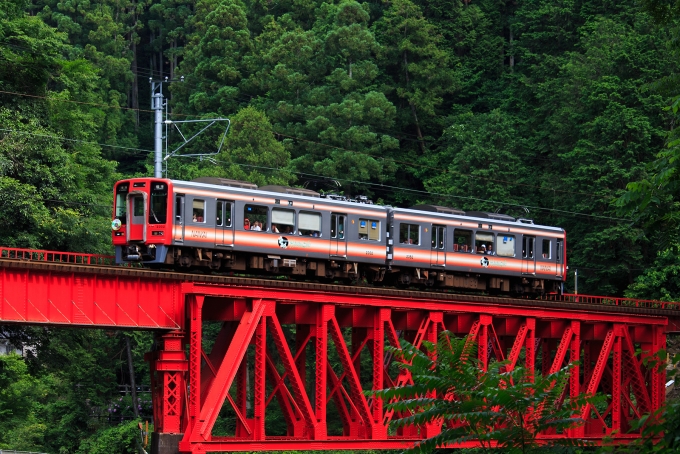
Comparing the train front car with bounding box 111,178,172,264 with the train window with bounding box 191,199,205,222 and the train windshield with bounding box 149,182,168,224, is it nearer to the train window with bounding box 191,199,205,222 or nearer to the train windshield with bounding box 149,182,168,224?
the train windshield with bounding box 149,182,168,224

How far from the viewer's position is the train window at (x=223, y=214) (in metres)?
41.2

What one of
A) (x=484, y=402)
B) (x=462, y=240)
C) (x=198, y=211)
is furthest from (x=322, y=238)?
(x=484, y=402)

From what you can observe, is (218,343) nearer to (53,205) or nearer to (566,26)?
→ (53,205)

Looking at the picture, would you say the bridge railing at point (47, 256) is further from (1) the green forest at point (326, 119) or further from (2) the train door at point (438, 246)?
(2) the train door at point (438, 246)

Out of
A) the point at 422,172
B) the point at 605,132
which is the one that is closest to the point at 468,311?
the point at 605,132

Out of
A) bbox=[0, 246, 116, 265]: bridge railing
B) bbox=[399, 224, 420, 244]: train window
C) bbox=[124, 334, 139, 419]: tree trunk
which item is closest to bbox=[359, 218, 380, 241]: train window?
bbox=[399, 224, 420, 244]: train window

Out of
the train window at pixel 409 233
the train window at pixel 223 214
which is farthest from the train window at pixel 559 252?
the train window at pixel 223 214

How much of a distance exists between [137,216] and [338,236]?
7.86 m

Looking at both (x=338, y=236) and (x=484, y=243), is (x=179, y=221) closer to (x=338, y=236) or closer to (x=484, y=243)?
(x=338, y=236)

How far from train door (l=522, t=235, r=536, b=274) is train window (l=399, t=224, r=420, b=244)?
19.3 feet

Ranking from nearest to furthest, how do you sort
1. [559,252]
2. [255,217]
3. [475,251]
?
1. [255,217]
2. [475,251]
3. [559,252]

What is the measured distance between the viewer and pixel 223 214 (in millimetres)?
41375

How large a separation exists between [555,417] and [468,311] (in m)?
22.4

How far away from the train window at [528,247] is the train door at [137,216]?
1797cm
